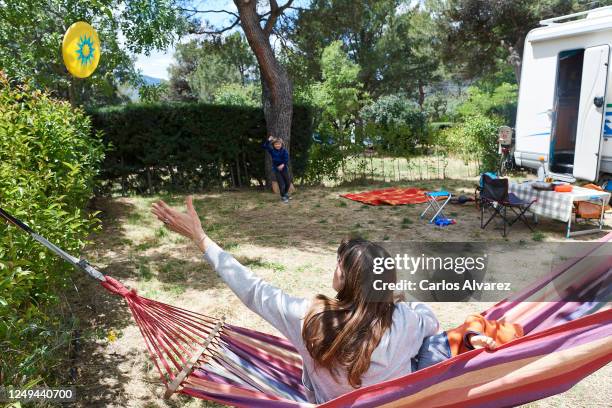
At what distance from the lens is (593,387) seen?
2857mm

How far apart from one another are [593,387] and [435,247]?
110 inches

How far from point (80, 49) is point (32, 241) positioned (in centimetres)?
368

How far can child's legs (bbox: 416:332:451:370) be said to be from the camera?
182 cm

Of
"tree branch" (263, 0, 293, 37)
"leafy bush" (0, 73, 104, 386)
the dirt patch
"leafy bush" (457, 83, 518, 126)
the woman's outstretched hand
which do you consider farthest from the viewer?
"leafy bush" (457, 83, 518, 126)

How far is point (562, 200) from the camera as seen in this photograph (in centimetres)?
567

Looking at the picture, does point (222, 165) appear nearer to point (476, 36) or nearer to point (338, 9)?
point (338, 9)

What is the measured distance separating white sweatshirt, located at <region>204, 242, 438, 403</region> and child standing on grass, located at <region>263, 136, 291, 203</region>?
6764 mm

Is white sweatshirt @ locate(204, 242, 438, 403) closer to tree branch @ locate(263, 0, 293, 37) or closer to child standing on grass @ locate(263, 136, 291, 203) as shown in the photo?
child standing on grass @ locate(263, 136, 291, 203)

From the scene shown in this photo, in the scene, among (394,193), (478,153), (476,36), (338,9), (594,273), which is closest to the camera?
(594,273)

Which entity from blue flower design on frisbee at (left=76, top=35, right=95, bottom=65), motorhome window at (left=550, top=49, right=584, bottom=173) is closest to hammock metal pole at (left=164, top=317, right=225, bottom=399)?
blue flower design on frisbee at (left=76, top=35, right=95, bottom=65)

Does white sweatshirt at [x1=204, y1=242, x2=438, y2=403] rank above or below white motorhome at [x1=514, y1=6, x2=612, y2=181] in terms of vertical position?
below

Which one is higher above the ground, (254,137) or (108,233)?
(254,137)

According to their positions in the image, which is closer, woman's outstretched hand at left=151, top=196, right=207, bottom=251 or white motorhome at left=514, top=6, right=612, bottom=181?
woman's outstretched hand at left=151, top=196, right=207, bottom=251

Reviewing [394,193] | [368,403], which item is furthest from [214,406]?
[394,193]
